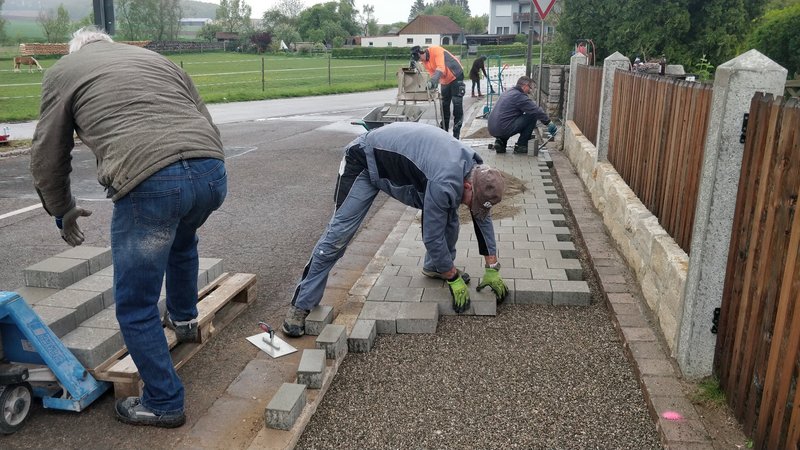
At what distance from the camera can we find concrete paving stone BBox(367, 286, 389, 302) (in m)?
4.76

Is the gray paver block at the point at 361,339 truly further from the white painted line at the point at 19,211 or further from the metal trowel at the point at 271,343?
the white painted line at the point at 19,211

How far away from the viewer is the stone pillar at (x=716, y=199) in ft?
10.5

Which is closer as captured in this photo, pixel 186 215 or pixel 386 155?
pixel 186 215

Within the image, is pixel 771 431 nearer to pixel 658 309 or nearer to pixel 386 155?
pixel 658 309

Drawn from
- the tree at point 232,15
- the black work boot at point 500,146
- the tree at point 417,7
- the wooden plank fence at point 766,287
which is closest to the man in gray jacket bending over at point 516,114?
the black work boot at point 500,146

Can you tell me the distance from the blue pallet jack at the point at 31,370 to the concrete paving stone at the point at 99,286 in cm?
65

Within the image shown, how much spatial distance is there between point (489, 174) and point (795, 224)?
5.75 feet

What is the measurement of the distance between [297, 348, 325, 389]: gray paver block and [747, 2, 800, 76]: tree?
780 inches

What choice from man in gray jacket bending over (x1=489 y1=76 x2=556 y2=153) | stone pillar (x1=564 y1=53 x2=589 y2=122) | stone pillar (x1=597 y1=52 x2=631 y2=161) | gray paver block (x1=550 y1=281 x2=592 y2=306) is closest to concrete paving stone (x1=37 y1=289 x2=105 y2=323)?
gray paver block (x1=550 y1=281 x2=592 y2=306)

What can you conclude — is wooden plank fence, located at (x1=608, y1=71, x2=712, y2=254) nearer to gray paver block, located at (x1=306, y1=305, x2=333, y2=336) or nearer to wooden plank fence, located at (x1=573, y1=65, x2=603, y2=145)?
wooden plank fence, located at (x1=573, y1=65, x2=603, y2=145)

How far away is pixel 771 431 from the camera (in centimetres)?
275

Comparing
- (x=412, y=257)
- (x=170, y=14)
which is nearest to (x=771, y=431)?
(x=412, y=257)

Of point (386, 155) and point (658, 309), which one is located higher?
point (386, 155)

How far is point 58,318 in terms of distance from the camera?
3486 mm
